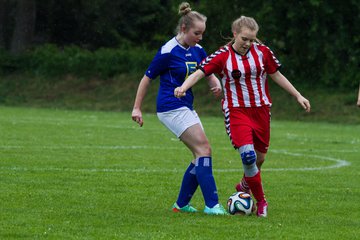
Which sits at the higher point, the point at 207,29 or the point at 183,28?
the point at 183,28

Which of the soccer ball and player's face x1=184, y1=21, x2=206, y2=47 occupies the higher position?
player's face x1=184, y1=21, x2=206, y2=47

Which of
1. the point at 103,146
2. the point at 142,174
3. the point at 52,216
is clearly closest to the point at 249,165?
the point at 52,216

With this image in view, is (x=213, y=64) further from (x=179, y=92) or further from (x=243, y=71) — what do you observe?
(x=179, y=92)

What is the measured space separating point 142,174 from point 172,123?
3.78m

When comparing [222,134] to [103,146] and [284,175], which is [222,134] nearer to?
[103,146]

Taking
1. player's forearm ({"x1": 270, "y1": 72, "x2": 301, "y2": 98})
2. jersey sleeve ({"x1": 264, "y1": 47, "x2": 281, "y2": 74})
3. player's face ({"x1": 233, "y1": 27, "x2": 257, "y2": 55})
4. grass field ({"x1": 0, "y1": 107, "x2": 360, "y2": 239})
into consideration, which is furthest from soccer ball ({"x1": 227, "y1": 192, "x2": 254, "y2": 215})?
player's face ({"x1": 233, "y1": 27, "x2": 257, "y2": 55})

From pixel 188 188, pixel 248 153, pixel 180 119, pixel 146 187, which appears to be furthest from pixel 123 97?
pixel 248 153

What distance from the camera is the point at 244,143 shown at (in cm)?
888

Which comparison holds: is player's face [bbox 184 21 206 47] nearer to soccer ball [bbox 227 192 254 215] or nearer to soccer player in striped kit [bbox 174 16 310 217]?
soccer player in striped kit [bbox 174 16 310 217]

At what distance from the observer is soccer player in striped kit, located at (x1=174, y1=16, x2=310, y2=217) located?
29.5 ft

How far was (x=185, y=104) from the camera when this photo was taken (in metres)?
9.23

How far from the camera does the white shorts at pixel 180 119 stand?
9.11 meters

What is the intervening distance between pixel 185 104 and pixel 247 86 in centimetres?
61

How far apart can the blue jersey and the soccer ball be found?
97 centimetres
